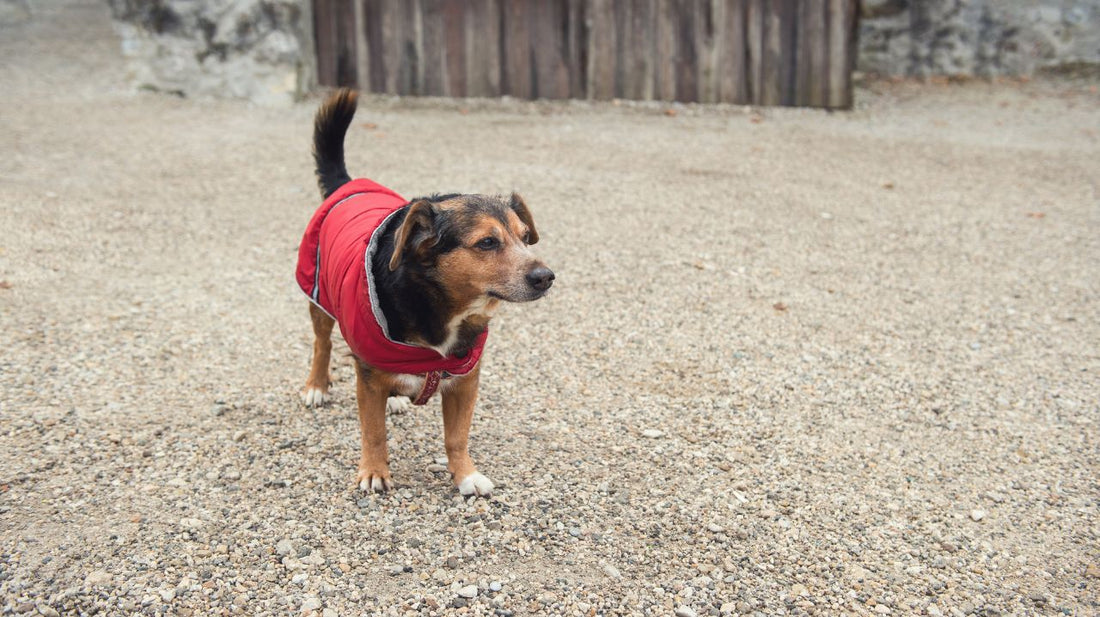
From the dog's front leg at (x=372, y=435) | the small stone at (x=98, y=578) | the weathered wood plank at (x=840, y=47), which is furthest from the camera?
the weathered wood plank at (x=840, y=47)

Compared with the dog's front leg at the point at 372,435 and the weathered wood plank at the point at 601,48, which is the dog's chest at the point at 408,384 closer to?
the dog's front leg at the point at 372,435

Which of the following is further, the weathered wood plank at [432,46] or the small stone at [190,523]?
the weathered wood plank at [432,46]

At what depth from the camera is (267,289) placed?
5.61m

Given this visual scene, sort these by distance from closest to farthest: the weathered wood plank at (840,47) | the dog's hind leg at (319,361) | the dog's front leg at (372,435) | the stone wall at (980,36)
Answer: the dog's front leg at (372,435) < the dog's hind leg at (319,361) < the weathered wood plank at (840,47) < the stone wall at (980,36)

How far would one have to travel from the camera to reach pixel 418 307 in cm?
316

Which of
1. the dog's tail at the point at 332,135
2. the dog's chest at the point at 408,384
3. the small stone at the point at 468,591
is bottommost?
the small stone at the point at 468,591

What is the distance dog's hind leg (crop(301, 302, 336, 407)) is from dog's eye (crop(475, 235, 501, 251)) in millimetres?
1203

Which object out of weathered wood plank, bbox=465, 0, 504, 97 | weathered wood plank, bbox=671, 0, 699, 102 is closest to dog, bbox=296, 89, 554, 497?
weathered wood plank, bbox=465, 0, 504, 97

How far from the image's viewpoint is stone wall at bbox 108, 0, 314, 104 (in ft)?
32.0

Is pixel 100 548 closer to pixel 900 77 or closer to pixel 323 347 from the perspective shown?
pixel 323 347

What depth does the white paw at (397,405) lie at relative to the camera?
4.14 m

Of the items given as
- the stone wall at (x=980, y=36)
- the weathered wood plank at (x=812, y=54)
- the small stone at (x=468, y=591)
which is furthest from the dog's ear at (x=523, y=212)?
the stone wall at (x=980, y=36)

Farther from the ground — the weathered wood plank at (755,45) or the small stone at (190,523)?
the weathered wood plank at (755,45)

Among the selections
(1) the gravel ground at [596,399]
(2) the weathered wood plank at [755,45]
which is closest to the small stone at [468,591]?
(1) the gravel ground at [596,399]
